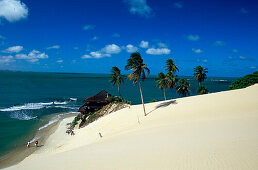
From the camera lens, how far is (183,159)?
7.89 m

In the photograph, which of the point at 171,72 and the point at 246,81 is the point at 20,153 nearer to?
the point at 171,72

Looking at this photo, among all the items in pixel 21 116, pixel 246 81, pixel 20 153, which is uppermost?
pixel 246 81

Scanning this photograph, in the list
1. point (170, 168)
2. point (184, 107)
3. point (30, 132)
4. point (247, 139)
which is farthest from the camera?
point (30, 132)

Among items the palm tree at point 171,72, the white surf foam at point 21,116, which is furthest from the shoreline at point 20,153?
the palm tree at point 171,72

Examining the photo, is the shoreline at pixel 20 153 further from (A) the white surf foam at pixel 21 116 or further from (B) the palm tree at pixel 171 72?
(B) the palm tree at pixel 171 72

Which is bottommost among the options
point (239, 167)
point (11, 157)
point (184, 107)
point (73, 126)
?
point (11, 157)

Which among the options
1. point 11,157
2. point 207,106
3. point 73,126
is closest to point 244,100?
point 207,106

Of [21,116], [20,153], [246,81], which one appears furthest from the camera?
[246,81]

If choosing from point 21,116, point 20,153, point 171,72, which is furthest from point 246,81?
point 21,116

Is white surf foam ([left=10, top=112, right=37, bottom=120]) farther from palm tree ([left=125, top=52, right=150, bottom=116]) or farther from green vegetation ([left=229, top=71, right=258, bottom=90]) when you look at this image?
green vegetation ([left=229, top=71, right=258, bottom=90])

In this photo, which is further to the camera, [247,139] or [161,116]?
[161,116]

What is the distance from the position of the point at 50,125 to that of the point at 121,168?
30485 mm

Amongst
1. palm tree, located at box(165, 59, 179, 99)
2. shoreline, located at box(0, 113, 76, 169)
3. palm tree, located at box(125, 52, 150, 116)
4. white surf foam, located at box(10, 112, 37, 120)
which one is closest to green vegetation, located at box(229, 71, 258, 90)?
palm tree, located at box(165, 59, 179, 99)

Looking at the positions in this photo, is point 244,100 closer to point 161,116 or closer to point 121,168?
point 161,116
